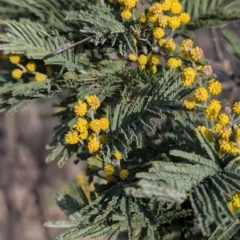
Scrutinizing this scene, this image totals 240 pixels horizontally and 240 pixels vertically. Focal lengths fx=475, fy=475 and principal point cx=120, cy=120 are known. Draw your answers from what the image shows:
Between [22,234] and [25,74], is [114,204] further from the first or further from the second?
[22,234]

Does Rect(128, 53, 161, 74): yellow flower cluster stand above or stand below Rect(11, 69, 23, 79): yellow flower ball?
below

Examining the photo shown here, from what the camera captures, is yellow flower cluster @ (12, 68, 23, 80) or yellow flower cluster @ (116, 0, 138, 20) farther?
yellow flower cluster @ (12, 68, 23, 80)

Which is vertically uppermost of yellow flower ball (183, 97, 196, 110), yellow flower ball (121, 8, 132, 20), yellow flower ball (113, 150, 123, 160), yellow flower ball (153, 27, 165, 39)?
yellow flower ball (121, 8, 132, 20)

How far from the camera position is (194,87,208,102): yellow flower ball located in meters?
0.77

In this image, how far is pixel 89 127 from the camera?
2.66ft

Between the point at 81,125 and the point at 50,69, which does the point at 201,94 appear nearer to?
the point at 81,125

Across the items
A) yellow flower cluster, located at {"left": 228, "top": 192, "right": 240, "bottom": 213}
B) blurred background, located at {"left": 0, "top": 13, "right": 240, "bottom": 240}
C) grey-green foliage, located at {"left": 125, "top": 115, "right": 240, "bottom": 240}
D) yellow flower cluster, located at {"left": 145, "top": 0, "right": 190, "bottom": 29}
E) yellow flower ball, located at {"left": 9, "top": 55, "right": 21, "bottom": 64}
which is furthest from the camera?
blurred background, located at {"left": 0, "top": 13, "right": 240, "bottom": 240}

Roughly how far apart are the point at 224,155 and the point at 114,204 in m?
0.19

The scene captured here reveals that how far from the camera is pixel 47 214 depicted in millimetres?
3012

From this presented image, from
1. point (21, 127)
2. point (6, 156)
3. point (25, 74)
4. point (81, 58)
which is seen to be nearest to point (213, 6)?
point (81, 58)

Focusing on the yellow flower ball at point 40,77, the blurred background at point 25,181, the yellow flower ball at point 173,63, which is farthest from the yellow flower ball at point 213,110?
the blurred background at point 25,181

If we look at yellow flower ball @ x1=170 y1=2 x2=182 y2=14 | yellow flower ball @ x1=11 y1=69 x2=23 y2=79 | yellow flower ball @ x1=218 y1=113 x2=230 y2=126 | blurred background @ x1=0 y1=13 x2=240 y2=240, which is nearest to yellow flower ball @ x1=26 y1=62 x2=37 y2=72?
yellow flower ball @ x1=11 y1=69 x2=23 y2=79

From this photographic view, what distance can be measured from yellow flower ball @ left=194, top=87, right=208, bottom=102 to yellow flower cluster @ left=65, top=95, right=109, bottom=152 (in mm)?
156

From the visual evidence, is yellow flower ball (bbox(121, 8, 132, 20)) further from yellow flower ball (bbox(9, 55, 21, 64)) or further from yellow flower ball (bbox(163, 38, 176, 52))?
yellow flower ball (bbox(9, 55, 21, 64))
